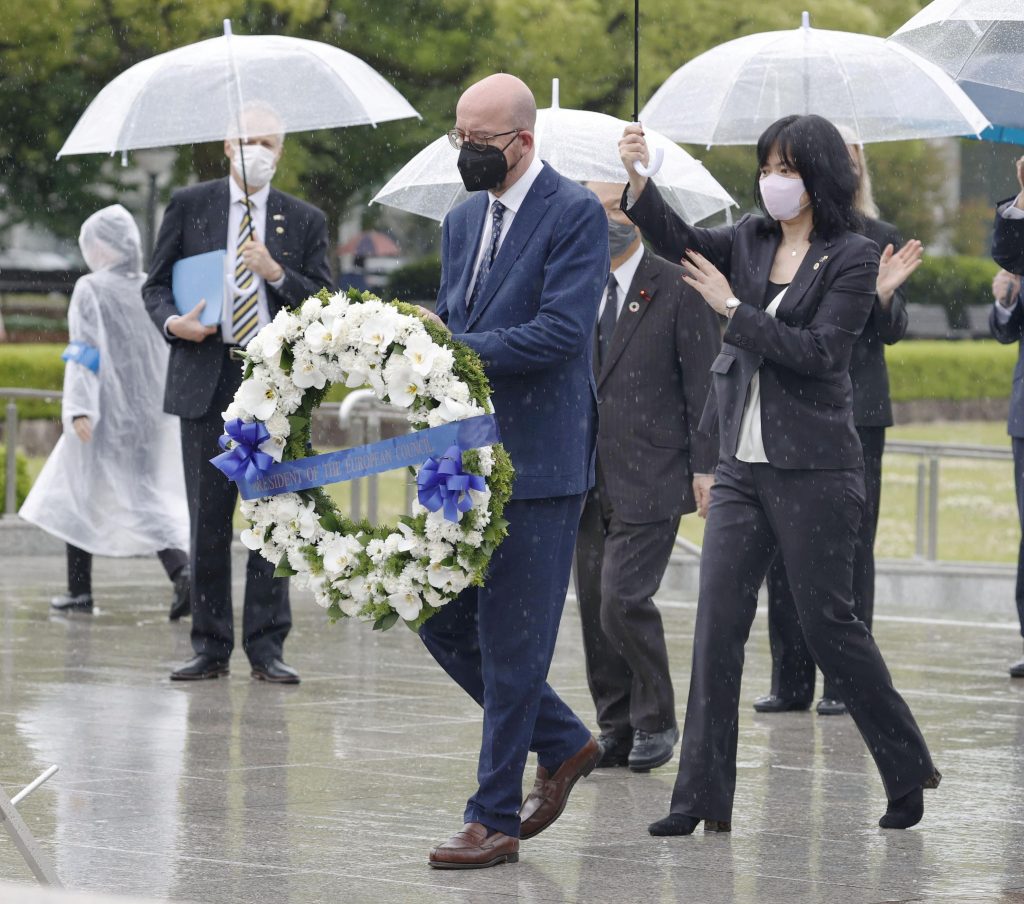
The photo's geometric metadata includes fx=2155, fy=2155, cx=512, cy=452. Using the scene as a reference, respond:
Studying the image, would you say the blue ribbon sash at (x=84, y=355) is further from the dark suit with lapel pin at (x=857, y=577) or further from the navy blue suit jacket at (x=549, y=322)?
the navy blue suit jacket at (x=549, y=322)

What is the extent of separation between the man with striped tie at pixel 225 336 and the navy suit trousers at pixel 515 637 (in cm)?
372

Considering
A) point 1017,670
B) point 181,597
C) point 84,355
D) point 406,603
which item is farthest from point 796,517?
point 84,355

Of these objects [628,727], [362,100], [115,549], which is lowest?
[115,549]

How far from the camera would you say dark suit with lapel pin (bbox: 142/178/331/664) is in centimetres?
955

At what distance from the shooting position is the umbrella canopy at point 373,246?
1567 inches

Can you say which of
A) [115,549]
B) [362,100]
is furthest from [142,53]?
[362,100]

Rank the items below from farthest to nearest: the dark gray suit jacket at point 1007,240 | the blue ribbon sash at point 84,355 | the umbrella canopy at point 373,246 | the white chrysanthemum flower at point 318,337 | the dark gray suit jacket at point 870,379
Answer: the umbrella canopy at point 373,246
the blue ribbon sash at point 84,355
the dark gray suit jacket at point 870,379
the dark gray suit jacket at point 1007,240
the white chrysanthemum flower at point 318,337

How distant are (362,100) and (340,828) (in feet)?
14.4

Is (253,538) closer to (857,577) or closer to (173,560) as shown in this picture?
(857,577)

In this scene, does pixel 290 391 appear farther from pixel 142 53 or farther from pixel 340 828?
pixel 142 53

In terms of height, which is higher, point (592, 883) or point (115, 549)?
point (592, 883)

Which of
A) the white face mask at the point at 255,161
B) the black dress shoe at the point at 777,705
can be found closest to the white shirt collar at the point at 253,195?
the white face mask at the point at 255,161

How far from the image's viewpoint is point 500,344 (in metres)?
5.77

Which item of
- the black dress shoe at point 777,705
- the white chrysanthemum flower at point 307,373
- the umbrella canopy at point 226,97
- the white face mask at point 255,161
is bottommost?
the black dress shoe at point 777,705
